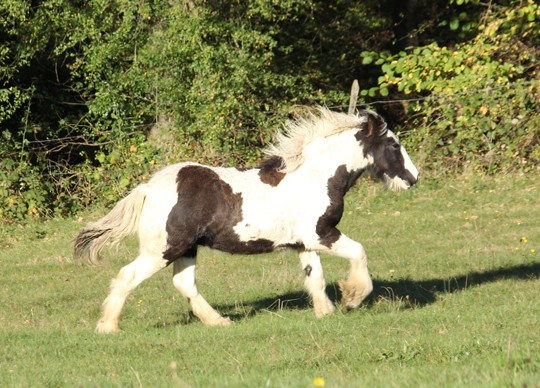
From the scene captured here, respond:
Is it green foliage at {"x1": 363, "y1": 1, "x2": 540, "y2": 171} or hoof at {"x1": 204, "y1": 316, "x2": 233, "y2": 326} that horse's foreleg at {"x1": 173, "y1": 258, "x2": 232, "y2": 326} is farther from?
green foliage at {"x1": 363, "y1": 1, "x2": 540, "y2": 171}

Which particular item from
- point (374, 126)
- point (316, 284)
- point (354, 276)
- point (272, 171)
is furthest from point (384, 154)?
point (316, 284)

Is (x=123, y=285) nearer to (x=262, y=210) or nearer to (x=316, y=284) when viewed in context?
(x=262, y=210)

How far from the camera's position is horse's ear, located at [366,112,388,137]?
11062mm

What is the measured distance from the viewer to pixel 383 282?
12.6m

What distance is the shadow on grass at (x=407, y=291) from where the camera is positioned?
444 inches

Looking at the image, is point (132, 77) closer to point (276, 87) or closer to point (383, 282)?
point (276, 87)

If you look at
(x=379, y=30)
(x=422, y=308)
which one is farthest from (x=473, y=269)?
(x=379, y=30)

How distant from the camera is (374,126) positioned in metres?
11.1

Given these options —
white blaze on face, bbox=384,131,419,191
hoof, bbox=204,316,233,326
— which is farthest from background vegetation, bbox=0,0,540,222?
hoof, bbox=204,316,233,326

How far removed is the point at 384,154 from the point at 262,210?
1.62m

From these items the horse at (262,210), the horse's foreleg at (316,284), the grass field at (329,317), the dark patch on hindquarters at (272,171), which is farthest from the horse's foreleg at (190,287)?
the dark patch on hindquarters at (272,171)

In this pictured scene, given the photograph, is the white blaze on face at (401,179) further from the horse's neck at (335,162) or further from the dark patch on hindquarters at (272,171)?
the dark patch on hindquarters at (272,171)

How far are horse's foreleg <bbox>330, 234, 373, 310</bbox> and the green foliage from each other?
9.64 metres

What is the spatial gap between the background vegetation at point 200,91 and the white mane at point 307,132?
8.58 meters
